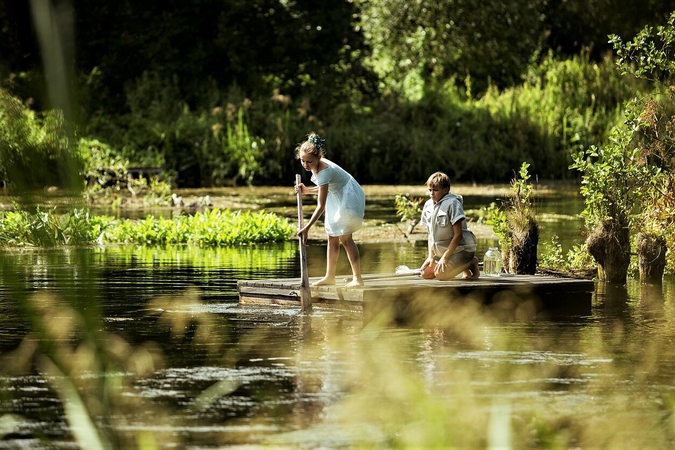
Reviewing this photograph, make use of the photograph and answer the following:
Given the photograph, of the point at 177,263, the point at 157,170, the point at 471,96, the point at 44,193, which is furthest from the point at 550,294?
the point at 471,96

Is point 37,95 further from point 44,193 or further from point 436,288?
point 436,288

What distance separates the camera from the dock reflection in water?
18.6ft

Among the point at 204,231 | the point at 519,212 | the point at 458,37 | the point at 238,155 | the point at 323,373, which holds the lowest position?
the point at 323,373

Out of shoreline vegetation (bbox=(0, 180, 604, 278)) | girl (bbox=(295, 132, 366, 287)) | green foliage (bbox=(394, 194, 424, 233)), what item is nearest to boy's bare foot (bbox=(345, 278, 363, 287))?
girl (bbox=(295, 132, 366, 287))

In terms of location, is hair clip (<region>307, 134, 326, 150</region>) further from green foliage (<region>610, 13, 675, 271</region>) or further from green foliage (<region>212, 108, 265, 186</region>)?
green foliage (<region>212, 108, 265, 186</region>)

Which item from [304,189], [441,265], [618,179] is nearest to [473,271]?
[441,265]

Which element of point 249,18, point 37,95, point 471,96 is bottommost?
point 37,95

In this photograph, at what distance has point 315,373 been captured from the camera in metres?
7.68

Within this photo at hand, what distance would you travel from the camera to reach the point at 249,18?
42.2 m

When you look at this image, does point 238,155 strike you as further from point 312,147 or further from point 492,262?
point 312,147

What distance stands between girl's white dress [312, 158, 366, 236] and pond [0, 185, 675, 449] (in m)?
0.81

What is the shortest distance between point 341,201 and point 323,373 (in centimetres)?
328

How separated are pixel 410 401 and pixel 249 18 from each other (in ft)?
120

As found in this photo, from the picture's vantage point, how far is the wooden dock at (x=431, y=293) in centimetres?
1029
